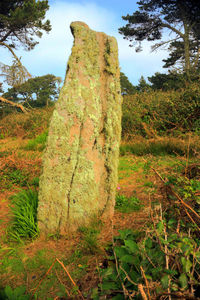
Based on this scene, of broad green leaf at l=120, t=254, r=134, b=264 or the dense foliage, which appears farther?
the dense foliage

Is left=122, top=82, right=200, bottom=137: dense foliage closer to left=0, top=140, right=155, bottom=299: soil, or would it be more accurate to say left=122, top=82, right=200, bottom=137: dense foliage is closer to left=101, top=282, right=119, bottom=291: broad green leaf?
left=0, top=140, right=155, bottom=299: soil

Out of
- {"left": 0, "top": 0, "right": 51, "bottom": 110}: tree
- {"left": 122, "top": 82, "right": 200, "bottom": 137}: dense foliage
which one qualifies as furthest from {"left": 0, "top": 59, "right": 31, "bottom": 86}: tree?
{"left": 122, "top": 82, "right": 200, "bottom": 137}: dense foliage

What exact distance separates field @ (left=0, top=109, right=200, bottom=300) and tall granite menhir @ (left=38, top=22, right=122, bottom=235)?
0.24 m

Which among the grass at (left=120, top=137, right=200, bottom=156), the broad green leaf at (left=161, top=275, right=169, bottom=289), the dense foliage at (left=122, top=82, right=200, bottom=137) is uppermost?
the dense foliage at (left=122, top=82, right=200, bottom=137)

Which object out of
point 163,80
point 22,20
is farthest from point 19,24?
point 163,80

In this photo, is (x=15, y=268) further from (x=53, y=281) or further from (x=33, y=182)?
(x=33, y=182)

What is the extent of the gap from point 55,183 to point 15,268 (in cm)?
98

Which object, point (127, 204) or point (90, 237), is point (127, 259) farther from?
point (127, 204)

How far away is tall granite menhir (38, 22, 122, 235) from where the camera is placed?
268 centimetres

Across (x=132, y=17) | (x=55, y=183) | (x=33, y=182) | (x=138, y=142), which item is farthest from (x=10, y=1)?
(x=55, y=183)

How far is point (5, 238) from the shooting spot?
273cm

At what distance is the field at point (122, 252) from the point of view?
63.4 inches

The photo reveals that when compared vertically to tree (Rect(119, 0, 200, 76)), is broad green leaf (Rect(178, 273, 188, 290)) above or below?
below

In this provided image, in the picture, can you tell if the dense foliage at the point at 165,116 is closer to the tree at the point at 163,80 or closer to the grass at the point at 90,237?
the grass at the point at 90,237
